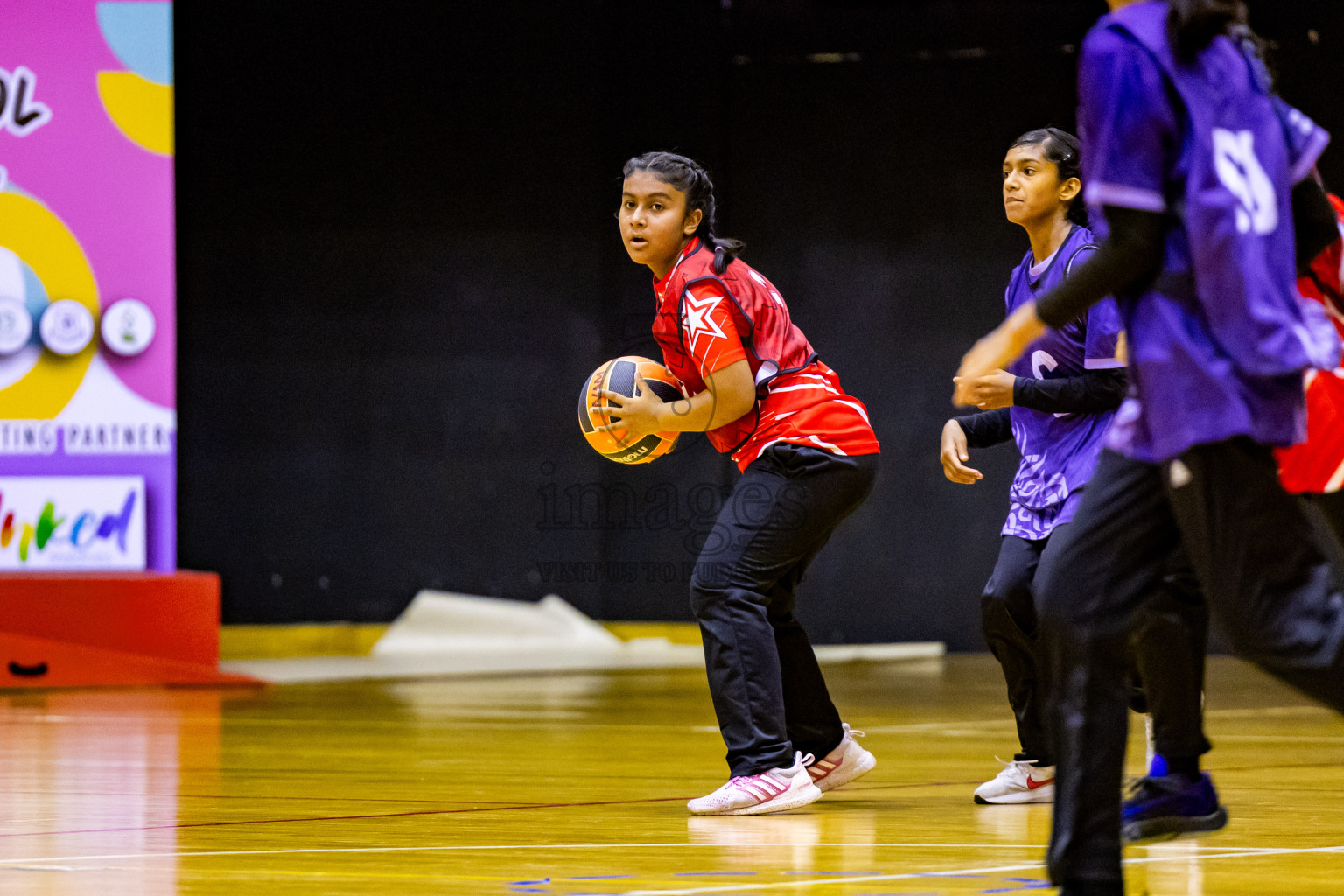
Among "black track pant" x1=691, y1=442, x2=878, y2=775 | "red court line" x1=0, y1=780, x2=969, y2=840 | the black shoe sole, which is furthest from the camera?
"black track pant" x1=691, y1=442, x2=878, y2=775

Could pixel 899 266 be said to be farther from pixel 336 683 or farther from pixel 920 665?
pixel 336 683

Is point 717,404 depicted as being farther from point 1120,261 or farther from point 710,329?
point 1120,261

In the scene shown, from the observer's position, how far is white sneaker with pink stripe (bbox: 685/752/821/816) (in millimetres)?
3479

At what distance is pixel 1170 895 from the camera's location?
2.54m

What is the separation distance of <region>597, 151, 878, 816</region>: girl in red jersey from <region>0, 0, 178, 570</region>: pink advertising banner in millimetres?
4233

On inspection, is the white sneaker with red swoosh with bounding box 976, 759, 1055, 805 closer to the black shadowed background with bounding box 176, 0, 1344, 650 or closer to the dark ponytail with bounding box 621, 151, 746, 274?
the dark ponytail with bounding box 621, 151, 746, 274

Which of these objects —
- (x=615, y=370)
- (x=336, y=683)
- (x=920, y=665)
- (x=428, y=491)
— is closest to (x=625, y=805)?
(x=615, y=370)

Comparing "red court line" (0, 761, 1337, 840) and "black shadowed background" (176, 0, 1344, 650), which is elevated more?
"black shadowed background" (176, 0, 1344, 650)

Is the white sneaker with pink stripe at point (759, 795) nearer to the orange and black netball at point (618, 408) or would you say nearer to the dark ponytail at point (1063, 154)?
the orange and black netball at point (618, 408)

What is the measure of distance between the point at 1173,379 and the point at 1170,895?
948 millimetres

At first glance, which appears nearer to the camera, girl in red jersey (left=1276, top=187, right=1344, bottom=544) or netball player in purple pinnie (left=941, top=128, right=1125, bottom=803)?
girl in red jersey (left=1276, top=187, right=1344, bottom=544)

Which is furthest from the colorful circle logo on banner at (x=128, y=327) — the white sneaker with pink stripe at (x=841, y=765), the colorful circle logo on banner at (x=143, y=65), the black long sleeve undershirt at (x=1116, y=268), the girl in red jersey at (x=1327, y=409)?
the black long sleeve undershirt at (x=1116, y=268)

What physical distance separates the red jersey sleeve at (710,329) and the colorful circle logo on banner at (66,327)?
452 cm

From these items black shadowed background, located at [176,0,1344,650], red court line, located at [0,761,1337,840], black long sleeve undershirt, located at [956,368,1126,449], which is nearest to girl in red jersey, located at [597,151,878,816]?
red court line, located at [0,761,1337,840]
